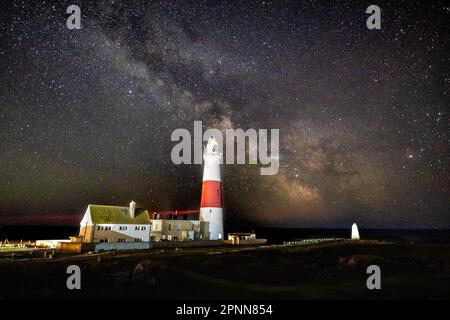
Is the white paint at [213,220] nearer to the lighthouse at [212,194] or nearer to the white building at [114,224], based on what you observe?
the lighthouse at [212,194]

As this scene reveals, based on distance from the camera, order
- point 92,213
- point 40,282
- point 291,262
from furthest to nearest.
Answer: point 92,213 < point 291,262 < point 40,282

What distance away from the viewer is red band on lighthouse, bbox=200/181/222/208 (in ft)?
157

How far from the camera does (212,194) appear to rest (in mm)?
48000

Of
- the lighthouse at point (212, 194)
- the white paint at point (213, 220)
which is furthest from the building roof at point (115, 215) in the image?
the white paint at point (213, 220)

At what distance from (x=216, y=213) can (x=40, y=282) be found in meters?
30.2

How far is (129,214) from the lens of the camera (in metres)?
40.5

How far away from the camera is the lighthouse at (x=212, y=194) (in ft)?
158

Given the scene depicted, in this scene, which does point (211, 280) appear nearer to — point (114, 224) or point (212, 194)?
point (114, 224)

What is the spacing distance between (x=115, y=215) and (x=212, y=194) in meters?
13.7

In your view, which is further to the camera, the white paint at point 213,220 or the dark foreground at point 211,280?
the white paint at point 213,220

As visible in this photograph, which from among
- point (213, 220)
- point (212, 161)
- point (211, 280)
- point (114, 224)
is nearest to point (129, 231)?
point (114, 224)

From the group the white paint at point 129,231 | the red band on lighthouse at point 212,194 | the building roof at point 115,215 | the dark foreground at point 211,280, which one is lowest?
the dark foreground at point 211,280
